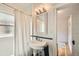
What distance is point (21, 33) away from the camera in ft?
4.67

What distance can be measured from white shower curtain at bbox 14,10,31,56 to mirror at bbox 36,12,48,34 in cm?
12

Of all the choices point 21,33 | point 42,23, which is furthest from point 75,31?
point 21,33

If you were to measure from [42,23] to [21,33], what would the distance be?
287 millimetres

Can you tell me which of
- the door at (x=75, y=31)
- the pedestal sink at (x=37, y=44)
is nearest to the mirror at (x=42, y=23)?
the pedestal sink at (x=37, y=44)

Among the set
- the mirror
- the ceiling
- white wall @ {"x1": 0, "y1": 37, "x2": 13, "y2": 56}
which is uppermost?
the ceiling

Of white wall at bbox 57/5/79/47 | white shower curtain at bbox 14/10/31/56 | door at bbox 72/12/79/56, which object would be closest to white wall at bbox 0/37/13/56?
white shower curtain at bbox 14/10/31/56

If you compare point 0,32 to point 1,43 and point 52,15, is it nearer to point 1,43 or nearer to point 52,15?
point 1,43

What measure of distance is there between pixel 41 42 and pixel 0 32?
0.50 metres

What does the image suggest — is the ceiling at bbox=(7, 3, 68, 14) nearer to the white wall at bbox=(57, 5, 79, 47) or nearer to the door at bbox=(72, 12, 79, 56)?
the white wall at bbox=(57, 5, 79, 47)

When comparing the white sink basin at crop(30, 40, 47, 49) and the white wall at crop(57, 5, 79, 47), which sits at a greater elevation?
the white wall at crop(57, 5, 79, 47)

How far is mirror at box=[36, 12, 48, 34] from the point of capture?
1.46 metres

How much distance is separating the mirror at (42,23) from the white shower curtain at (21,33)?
4.9 inches

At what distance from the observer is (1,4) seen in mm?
1358

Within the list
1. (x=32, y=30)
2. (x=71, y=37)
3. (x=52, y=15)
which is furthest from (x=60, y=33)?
(x=32, y=30)
